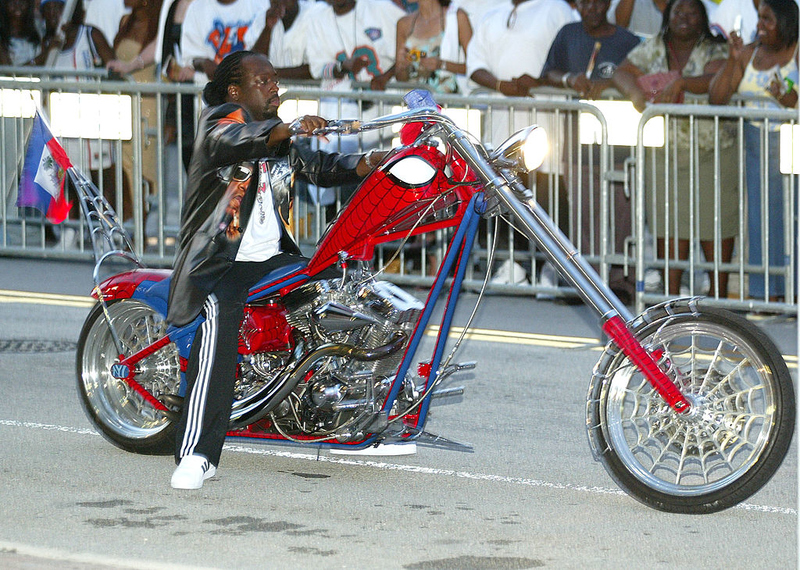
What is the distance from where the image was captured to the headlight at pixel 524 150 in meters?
5.73

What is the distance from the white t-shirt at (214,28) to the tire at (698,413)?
27.0ft

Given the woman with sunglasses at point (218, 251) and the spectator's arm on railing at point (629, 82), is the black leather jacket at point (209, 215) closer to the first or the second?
the woman with sunglasses at point (218, 251)

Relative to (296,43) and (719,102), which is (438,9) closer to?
(296,43)

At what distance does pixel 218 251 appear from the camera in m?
6.20

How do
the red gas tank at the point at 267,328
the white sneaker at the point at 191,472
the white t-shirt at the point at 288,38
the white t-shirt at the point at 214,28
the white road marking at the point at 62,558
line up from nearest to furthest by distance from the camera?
the white road marking at the point at 62,558 → the white sneaker at the point at 191,472 → the red gas tank at the point at 267,328 → the white t-shirt at the point at 288,38 → the white t-shirt at the point at 214,28

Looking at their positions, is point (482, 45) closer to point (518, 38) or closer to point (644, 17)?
point (518, 38)

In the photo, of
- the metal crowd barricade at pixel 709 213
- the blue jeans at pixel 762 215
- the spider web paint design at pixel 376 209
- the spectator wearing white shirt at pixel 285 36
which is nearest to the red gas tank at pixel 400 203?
the spider web paint design at pixel 376 209

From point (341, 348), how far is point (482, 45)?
248 inches

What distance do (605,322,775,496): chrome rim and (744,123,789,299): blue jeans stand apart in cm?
441

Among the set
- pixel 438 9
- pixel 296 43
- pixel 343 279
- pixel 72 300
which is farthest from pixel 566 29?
pixel 343 279

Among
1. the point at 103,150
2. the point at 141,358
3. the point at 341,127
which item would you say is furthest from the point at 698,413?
the point at 103,150

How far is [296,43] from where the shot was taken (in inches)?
512

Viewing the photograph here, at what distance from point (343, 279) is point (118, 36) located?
894cm

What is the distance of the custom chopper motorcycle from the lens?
5.66 metres
